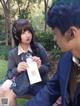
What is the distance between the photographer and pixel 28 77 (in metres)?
3.87

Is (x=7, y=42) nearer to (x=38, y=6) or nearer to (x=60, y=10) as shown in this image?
(x=38, y=6)

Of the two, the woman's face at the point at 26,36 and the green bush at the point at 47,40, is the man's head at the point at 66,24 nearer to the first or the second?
the woman's face at the point at 26,36

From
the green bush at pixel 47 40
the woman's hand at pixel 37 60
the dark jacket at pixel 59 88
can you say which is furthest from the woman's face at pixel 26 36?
the green bush at pixel 47 40

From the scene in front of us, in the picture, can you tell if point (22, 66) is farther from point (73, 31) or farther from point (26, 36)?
point (73, 31)

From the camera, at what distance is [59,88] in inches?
81.5

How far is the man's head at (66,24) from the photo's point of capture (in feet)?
4.88

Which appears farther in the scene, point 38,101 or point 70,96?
point 38,101

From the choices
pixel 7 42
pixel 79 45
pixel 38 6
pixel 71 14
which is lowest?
pixel 7 42

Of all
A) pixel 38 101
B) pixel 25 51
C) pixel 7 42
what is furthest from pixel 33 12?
pixel 38 101

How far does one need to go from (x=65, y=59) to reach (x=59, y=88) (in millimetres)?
212

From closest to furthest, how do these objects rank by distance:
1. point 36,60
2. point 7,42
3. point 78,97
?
point 78,97 < point 36,60 < point 7,42

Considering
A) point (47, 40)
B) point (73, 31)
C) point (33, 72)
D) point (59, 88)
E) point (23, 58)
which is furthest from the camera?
point (47, 40)

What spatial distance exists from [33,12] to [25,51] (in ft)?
34.7

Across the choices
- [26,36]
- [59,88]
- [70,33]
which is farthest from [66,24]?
[26,36]
